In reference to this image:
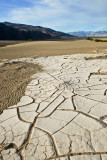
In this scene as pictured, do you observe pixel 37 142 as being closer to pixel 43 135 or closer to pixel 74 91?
pixel 43 135

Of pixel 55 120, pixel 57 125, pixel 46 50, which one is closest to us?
pixel 57 125

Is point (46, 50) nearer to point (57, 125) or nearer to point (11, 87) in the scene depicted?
point (11, 87)

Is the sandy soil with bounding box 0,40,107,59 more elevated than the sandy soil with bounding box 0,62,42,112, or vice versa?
the sandy soil with bounding box 0,40,107,59

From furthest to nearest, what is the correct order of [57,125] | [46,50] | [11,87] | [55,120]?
[46,50], [11,87], [55,120], [57,125]

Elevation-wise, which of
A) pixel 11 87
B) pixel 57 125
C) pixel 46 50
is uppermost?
pixel 46 50

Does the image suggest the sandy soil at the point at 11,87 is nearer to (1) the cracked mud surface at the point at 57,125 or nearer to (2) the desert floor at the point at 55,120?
(2) the desert floor at the point at 55,120

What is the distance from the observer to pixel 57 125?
78.6 inches

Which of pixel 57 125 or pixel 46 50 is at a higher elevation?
pixel 46 50

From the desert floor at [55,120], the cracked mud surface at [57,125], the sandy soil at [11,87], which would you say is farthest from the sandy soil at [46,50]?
the cracked mud surface at [57,125]

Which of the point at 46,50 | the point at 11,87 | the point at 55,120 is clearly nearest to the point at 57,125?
the point at 55,120

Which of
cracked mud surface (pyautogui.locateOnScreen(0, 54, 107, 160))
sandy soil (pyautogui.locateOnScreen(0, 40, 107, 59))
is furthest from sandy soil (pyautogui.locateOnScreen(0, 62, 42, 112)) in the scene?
sandy soil (pyautogui.locateOnScreen(0, 40, 107, 59))

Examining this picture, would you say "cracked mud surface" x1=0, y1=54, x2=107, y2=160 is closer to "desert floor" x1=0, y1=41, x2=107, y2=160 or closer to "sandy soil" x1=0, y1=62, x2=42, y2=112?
"desert floor" x1=0, y1=41, x2=107, y2=160

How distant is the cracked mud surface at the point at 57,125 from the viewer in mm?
1579

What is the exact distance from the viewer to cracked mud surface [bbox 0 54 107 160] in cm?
158
